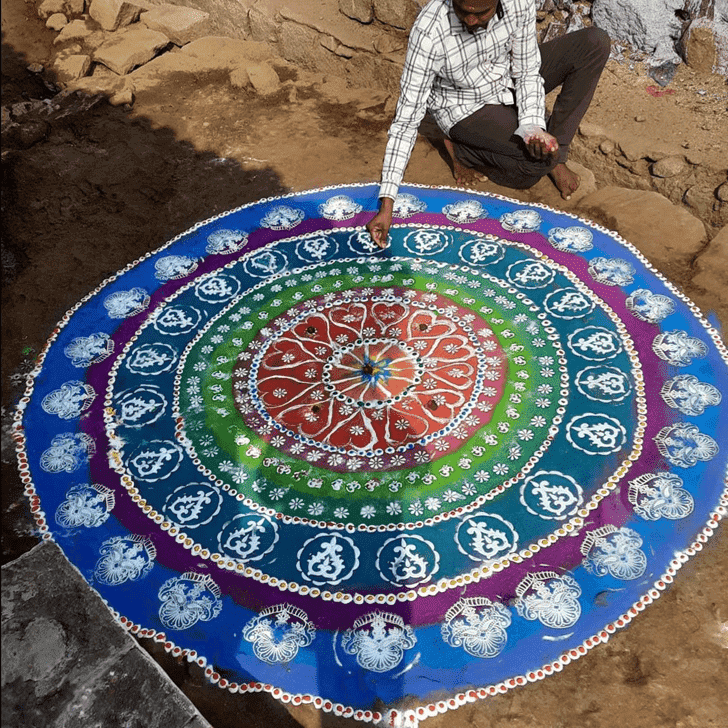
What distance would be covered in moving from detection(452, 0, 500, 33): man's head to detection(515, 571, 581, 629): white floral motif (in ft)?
8.64

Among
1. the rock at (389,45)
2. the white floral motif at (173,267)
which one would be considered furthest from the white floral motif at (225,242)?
the rock at (389,45)

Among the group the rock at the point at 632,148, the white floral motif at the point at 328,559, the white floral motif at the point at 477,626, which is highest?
the rock at the point at 632,148

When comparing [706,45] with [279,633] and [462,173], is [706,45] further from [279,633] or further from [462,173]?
[279,633]

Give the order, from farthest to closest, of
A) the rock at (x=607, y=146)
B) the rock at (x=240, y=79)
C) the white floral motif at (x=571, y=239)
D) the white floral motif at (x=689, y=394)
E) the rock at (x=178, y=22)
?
the rock at (x=178, y=22), the rock at (x=240, y=79), the rock at (x=607, y=146), the white floral motif at (x=571, y=239), the white floral motif at (x=689, y=394)

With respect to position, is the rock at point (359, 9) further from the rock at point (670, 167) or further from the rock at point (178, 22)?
the rock at point (670, 167)

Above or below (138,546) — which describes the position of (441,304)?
above

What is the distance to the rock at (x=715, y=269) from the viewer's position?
142 inches

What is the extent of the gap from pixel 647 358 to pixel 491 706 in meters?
1.74

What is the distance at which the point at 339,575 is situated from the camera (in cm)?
263

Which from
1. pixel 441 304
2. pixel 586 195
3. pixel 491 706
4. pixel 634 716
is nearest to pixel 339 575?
pixel 491 706

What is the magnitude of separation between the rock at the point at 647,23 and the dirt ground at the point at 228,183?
0.21m

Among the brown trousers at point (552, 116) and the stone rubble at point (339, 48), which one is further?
the stone rubble at point (339, 48)

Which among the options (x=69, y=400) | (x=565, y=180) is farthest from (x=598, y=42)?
(x=69, y=400)

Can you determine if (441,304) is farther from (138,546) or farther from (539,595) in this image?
(138,546)
